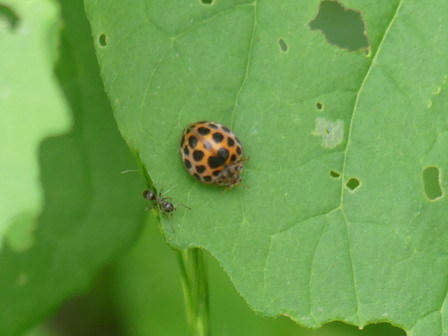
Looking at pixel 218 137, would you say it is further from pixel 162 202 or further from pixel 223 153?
pixel 162 202

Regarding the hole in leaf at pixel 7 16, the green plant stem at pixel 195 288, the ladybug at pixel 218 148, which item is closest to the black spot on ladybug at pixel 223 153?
the ladybug at pixel 218 148

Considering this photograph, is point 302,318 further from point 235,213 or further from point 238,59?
point 238,59

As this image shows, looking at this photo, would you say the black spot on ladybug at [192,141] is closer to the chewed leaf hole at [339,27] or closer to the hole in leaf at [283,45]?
the hole in leaf at [283,45]

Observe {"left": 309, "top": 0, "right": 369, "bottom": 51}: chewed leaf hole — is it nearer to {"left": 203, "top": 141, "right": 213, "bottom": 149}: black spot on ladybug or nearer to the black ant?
{"left": 203, "top": 141, "right": 213, "bottom": 149}: black spot on ladybug

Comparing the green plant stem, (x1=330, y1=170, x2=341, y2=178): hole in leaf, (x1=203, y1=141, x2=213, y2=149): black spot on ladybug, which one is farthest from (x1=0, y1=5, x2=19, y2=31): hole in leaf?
(x1=330, y1=170, x2=341, y2=178): hole in leaf

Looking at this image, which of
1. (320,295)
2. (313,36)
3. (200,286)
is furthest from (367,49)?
(200,286)

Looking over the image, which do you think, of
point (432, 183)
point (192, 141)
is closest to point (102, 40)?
point (192, 141)
